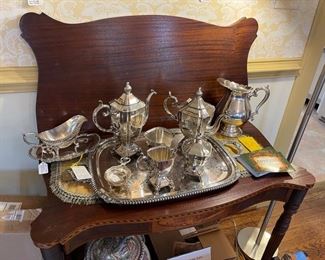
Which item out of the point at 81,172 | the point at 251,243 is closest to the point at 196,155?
the point at 81,172

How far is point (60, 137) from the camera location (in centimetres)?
103

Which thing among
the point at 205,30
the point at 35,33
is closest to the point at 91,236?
the point at 35,33

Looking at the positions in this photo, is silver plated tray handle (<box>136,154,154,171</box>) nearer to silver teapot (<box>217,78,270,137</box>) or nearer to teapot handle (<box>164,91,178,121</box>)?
teapot handle (<box>164,91,178,121</box>)

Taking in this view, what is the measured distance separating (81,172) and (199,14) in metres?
0.72

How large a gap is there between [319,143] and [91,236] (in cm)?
228

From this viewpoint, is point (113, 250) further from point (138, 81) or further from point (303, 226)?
point (303, 226)

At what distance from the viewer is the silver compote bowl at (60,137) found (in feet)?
3.28

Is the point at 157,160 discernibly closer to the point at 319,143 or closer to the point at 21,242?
the point at 21,242

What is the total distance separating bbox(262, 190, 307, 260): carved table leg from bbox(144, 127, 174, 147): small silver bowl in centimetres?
48

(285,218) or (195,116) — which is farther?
(285,218)

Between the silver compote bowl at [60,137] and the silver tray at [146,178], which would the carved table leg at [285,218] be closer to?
the silver tray at [146,178]

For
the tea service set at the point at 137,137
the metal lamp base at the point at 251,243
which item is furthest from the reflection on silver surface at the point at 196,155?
the metal lamp base at the point at 251,243

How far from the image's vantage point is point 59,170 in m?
0.94

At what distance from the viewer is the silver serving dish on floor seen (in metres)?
1.09
